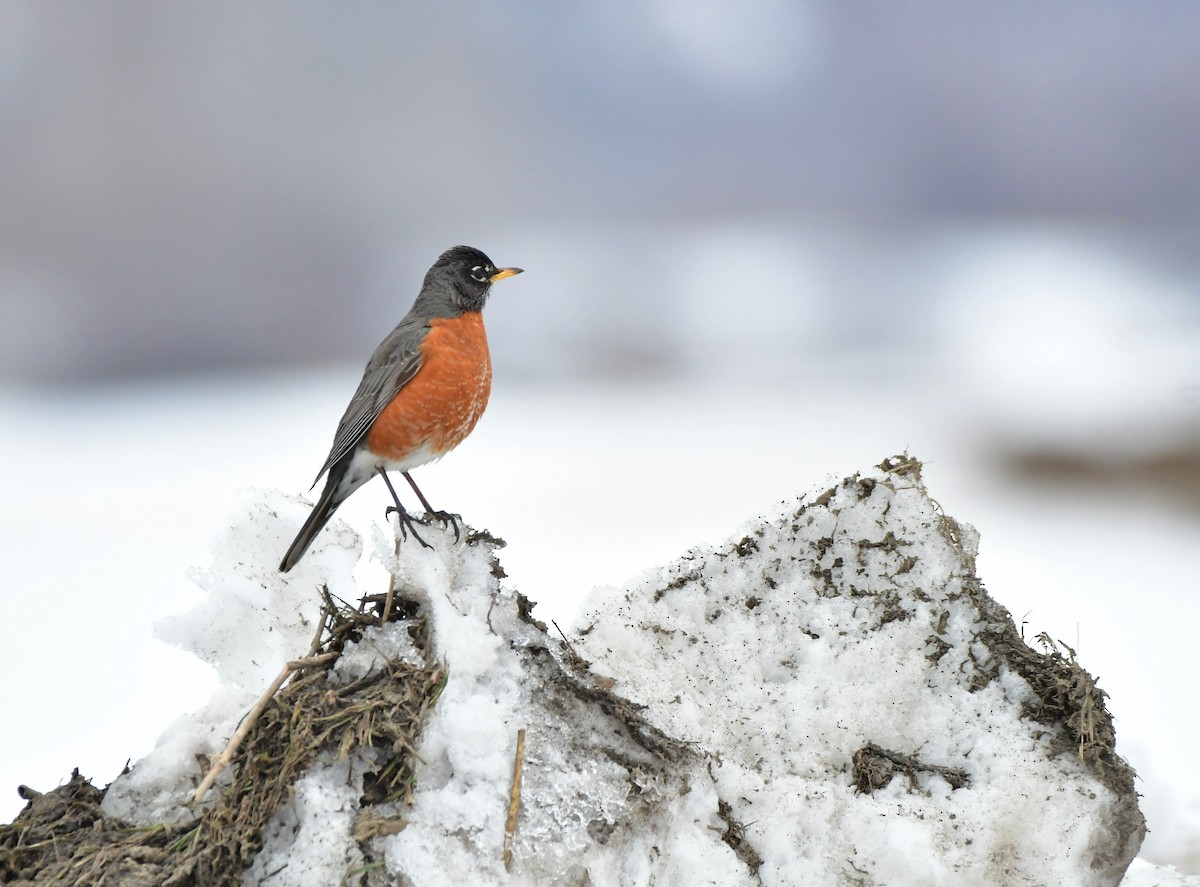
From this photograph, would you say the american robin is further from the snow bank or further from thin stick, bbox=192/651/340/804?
thin stick, bbox=192/651/340/804

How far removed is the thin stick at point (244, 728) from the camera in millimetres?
2160

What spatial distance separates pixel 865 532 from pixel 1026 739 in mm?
726

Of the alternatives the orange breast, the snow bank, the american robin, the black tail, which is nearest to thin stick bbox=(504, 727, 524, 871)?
the snow bank

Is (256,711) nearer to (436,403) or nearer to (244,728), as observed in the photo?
(244,728)

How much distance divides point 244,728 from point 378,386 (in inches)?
57.6

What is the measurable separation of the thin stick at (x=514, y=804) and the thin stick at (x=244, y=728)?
512 mm

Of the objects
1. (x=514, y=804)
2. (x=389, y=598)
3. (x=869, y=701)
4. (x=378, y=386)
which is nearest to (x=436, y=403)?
(x=378, y=386)

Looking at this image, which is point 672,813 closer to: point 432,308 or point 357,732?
point 357,732

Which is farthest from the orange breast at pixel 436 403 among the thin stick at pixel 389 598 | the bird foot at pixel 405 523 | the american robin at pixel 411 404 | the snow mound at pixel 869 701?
the thin stick at pixel 389 598

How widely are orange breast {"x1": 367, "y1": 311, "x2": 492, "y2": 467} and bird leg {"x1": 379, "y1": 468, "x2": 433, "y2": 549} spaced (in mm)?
89

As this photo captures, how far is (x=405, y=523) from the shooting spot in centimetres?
299

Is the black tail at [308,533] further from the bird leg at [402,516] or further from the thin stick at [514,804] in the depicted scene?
the thin stick at [514,804]

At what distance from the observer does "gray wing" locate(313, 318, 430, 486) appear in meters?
3.39

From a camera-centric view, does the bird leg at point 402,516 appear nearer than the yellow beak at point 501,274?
Yes
